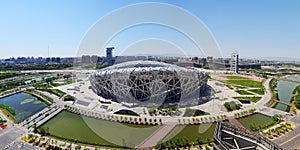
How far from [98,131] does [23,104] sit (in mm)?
18772

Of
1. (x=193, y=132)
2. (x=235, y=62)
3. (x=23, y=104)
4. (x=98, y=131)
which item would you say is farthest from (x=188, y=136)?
(x=235, y=62)

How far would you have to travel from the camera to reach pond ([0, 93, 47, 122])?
2482cm

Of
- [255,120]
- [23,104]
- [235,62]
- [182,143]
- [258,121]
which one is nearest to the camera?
[182,143]

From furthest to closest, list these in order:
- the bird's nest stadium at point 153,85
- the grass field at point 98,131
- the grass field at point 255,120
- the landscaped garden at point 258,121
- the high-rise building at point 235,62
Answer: the high-rise building at point 235,62
the bird's nest stadium at point 153,85
the grass field at point 255,120
the landscaped garden at point 258,121
the grass field at point 98,131

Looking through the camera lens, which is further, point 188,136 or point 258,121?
point 258,121

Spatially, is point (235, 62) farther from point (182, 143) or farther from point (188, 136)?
point (182, 143)

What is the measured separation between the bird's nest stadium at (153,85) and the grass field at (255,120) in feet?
→ 22.7

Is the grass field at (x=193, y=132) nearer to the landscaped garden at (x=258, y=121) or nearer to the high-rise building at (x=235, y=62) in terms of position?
the landscaped garden at (x=258, y=121)

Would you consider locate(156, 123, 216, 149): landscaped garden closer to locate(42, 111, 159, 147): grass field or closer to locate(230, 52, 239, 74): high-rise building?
locate(42, 111, 159, 147): grass field

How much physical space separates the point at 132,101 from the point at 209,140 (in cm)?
1351

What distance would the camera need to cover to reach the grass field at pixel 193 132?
18.1 m

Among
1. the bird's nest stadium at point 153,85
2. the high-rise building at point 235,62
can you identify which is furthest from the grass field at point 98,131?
the high-rise building at point 235,62

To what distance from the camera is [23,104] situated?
30.5 metres

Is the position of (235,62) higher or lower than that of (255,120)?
higher
